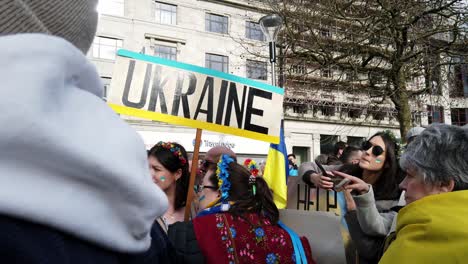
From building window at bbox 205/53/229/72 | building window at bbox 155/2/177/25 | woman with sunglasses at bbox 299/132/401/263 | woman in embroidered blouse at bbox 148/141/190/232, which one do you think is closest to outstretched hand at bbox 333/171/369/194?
woman with sunglasses at bbox 299/132/401/263

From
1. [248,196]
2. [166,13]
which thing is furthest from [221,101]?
[166,13]

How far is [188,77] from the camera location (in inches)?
137

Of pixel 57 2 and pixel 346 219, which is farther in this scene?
pixel 346 219

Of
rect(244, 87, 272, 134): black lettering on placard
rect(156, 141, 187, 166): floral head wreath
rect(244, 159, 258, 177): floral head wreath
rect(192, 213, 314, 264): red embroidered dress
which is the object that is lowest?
rect(192, 213, 314, 264): red embroidered dress

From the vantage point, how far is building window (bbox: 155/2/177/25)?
19.8 m

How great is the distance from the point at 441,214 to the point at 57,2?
5.16ft

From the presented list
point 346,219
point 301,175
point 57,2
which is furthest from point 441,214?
point 301,175

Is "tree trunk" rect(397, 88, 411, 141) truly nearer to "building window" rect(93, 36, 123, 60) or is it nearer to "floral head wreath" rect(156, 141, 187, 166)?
"floral head wreath" rect(156, 141, 187, 166)

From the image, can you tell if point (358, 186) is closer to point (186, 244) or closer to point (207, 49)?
point (186, 244)

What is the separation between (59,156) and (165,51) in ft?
65.2

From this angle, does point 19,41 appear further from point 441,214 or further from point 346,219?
point 346,219

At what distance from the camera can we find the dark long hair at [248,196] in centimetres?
232

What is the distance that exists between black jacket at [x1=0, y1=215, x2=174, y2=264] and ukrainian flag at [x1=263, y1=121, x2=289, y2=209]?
126 inches

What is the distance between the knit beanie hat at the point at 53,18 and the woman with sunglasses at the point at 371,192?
226 cm
